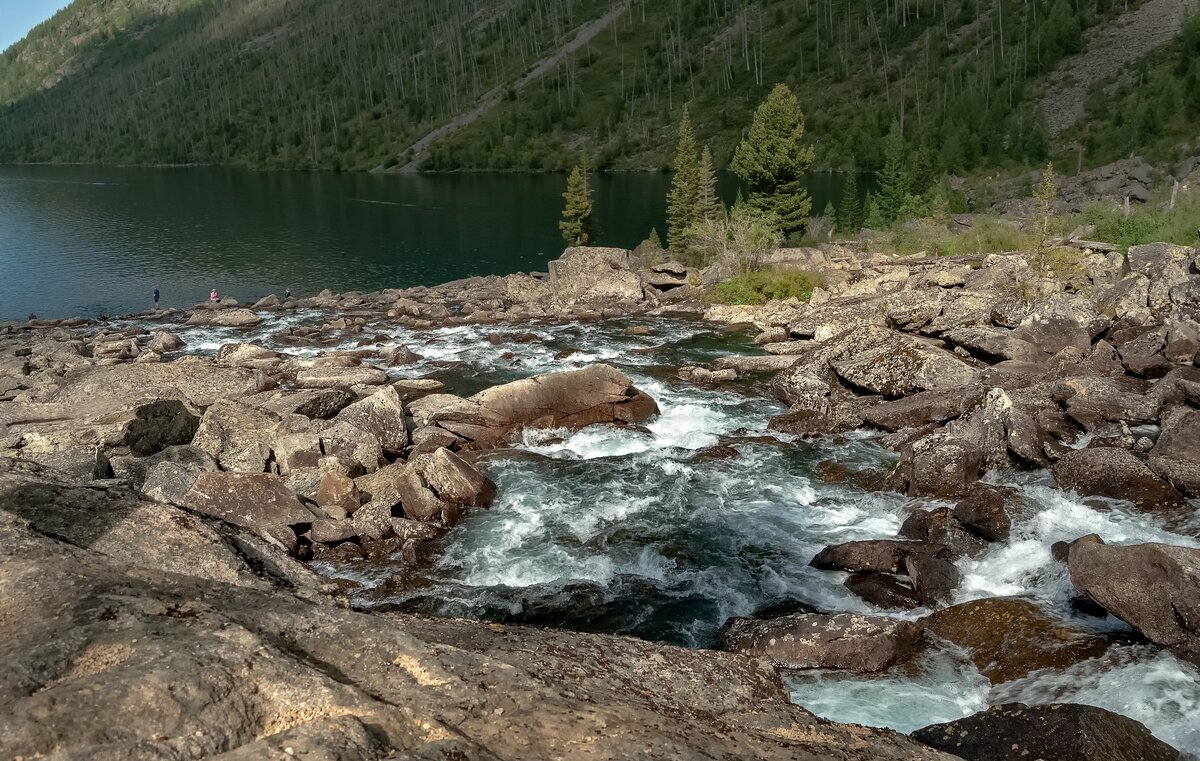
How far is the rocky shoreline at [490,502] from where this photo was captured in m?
7.80

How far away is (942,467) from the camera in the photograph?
2508cm

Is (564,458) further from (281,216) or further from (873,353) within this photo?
(281,216)

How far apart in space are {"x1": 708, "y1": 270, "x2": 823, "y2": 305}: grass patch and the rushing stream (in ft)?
85.9

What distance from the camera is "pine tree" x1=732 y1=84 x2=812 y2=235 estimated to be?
7425 cm

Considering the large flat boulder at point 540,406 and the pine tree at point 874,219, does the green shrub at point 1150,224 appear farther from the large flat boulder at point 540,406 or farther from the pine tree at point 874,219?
the large flat boulder at point 540,406

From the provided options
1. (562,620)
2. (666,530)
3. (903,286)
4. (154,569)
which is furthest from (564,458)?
(903,286)

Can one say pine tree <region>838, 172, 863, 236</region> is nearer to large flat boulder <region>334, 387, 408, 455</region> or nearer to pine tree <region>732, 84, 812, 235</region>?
pine tree <region>732, 84, 812, 235</region>

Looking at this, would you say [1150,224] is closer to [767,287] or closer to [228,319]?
[767,287]

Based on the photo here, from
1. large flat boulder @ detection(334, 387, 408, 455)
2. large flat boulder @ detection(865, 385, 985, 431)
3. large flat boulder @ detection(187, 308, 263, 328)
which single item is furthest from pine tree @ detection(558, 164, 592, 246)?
large flat boulder @ detection(865, 385, 985, 431)

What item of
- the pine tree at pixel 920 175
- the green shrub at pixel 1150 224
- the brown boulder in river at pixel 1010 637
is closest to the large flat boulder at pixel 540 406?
the brown boulder in river at pixel 1010 637

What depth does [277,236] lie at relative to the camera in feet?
365

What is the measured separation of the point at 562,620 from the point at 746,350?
3035 cm

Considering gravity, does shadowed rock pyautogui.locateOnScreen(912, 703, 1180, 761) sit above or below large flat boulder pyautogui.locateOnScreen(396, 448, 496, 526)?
above

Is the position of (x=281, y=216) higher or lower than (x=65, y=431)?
higher
